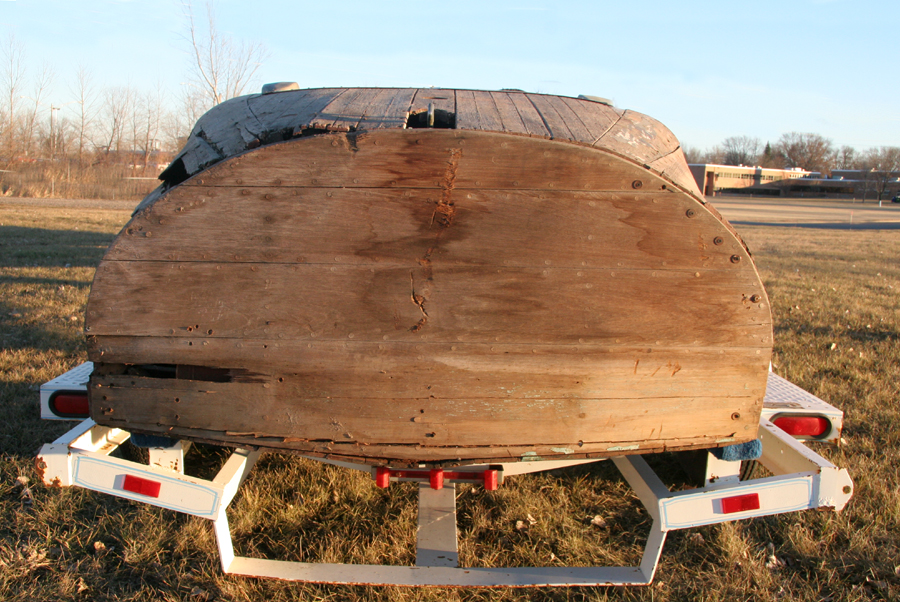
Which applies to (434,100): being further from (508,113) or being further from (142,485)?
(142,485)

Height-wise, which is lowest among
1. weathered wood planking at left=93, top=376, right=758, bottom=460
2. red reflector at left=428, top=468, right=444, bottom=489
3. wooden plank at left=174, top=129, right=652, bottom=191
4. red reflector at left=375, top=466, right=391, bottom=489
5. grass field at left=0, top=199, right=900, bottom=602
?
grass field at left=0, top=199, right=900, bottom=602

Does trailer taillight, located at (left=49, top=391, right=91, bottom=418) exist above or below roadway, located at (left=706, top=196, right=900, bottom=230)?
below

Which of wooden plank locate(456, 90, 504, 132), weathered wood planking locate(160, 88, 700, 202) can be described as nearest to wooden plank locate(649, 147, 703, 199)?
weathered wood planking locate(160, 88, 700, 202)

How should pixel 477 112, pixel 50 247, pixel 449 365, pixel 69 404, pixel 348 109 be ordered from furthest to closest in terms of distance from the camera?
pixel 50 247
pixel 69 404
pixel 477 112
pixel 348 109
pixel 449 365

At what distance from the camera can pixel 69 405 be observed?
2.73 metres

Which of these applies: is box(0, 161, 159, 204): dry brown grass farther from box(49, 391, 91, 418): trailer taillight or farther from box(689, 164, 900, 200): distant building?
box(689, 164, 900, 200): distant building

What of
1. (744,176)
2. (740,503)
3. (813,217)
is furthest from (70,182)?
(744,176)

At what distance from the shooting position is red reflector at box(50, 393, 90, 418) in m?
2.71

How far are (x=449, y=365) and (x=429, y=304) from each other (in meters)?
0.22

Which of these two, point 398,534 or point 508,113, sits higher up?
point 508,113

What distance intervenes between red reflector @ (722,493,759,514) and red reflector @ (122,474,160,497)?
2.15m

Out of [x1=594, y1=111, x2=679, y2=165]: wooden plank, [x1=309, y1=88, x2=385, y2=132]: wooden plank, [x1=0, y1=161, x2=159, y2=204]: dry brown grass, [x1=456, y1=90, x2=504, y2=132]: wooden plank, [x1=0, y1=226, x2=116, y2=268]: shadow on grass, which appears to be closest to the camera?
[x1=309, y1=88, x2=385, y2=132]: wooden plank

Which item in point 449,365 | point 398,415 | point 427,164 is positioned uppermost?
point 427,164

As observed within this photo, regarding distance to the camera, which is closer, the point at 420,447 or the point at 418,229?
the point at 418,229
